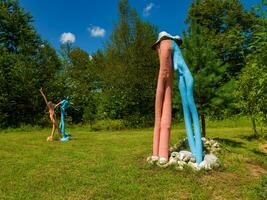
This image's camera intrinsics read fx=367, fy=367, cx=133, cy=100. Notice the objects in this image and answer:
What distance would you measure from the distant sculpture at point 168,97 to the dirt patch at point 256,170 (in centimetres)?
173

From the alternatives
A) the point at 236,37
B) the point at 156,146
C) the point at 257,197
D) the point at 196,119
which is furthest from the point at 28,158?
the point at 236,37

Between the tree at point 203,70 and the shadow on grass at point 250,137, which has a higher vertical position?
the tree at point 203,70

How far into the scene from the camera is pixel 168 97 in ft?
34.9

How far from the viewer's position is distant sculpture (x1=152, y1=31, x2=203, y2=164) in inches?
407

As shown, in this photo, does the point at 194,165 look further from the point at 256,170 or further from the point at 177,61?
the point at 177,61

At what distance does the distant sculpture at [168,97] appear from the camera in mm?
10326

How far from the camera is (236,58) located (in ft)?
126

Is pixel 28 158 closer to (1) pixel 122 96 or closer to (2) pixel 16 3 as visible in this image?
(1) pixel 122 96

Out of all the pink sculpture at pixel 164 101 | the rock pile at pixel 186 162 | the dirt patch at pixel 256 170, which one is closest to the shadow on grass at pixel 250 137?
the dirt patch at pixel 256 170

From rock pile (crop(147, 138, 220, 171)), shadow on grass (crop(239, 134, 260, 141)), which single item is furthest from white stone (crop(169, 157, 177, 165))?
shadow on grass (crop(239, 134, 260, 141))

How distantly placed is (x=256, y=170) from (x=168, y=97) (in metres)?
3.27

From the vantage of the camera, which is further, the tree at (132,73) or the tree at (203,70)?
the tree at (132,73)

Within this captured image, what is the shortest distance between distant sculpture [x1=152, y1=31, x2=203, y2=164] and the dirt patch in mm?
1732

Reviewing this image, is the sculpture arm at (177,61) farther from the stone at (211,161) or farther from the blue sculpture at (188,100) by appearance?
the stone at (211,161)
